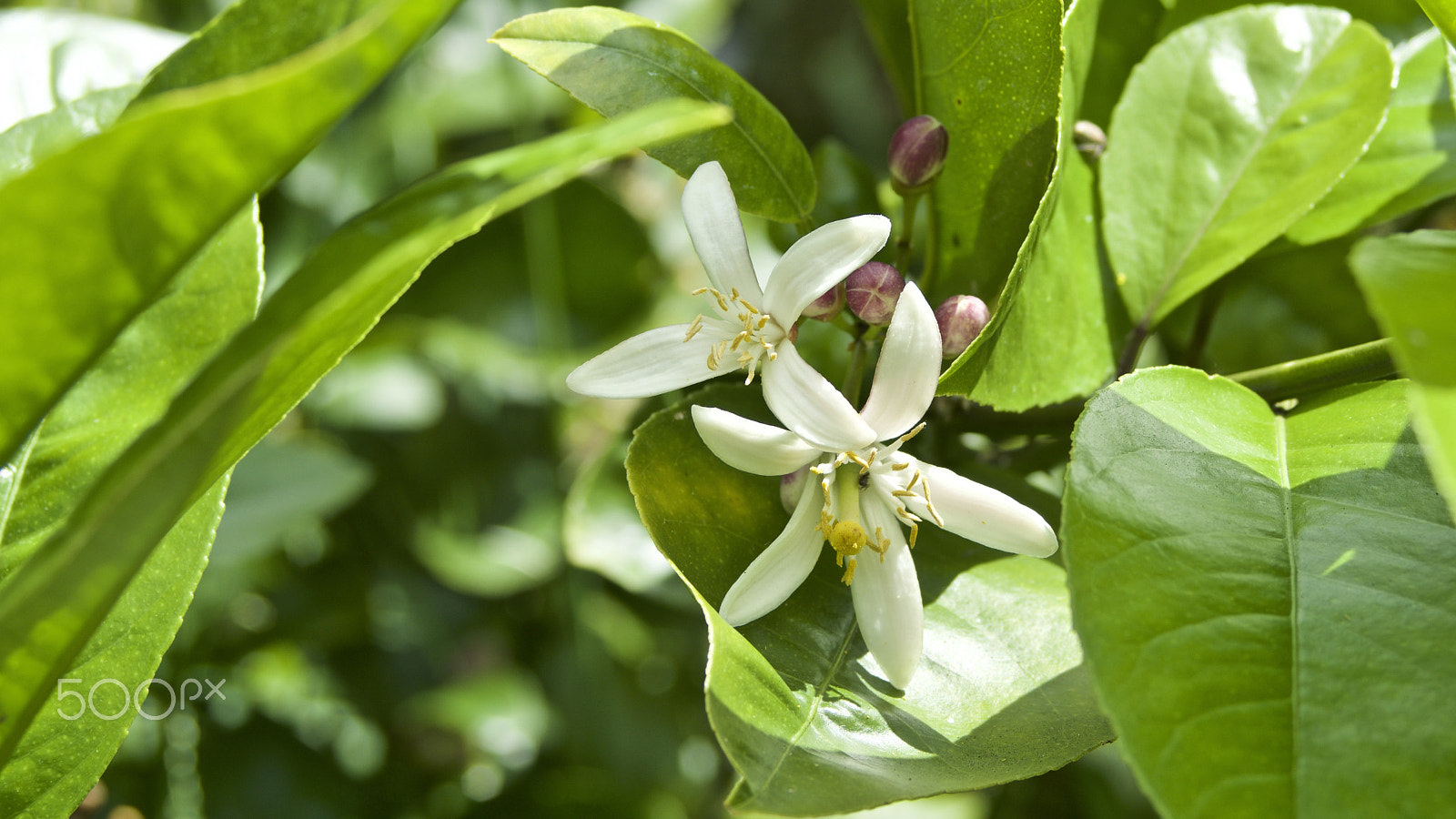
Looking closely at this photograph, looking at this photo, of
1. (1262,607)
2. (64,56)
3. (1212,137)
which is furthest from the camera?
(64,56)

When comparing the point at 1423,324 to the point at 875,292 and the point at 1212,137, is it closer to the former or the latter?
the point at 875,292

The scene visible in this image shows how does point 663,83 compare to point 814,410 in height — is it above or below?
above

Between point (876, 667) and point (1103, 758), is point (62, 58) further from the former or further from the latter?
point (1103, 758)

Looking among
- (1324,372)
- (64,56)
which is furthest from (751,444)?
(64,56)

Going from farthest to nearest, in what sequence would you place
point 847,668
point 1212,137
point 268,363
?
point 1212,137, point 847,668, point 268,363

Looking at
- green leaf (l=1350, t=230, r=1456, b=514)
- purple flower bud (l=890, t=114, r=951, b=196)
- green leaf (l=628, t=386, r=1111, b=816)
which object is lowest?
green leaf (l=628, t=386, r=1111, b=816)

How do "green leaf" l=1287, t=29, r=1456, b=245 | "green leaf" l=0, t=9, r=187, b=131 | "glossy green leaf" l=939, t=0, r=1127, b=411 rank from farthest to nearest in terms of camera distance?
"green leaf" l=0, t=9, r=187, b=131 → "green leaf" l=1287, t=29, r=1456, b=245 → "glossy green leaf" l=939, t=0, r=1127, b=411

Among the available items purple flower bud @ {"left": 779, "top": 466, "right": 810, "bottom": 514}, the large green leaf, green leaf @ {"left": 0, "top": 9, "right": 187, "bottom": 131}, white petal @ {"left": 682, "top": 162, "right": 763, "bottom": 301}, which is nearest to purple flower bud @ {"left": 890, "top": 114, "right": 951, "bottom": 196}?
white petal @ {"left": 682, "top": 162, "right": 763, "bottom": 301}

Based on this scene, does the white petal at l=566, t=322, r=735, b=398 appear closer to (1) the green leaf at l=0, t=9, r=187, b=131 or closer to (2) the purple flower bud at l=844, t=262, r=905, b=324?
(2) the purple flower bud at l=844, t=262, r=905, b=324
